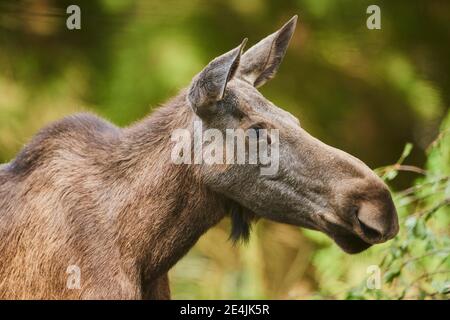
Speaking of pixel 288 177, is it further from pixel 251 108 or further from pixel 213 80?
pixel 213 80

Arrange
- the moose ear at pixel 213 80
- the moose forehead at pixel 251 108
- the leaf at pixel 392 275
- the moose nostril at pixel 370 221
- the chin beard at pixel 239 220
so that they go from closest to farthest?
the moose nostril at pixel 370 221
the moose ear at pixel 213 80
the moose forehead at pixel 251 108
the chin beard at pixel 239 220
the leaf at pixel 392 275

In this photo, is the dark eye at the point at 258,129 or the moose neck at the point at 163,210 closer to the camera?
the dark eye at the point at 258,129

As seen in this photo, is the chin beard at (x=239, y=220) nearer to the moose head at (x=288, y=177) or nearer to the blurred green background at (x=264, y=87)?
the moose head at (x=288, y=177)

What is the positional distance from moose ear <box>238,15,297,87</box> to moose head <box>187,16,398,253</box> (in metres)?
0.29

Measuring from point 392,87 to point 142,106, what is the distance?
321cm

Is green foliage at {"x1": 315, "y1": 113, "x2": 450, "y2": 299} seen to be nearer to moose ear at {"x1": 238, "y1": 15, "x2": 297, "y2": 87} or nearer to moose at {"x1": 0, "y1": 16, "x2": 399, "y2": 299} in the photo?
moose ear at {"x1": 238, "y1": 15, "x2": 297, "y2": 87}

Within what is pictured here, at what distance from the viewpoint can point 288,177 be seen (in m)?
5.07

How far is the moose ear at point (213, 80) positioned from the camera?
489 cm

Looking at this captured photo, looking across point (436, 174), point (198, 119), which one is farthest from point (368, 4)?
point (198, 119)

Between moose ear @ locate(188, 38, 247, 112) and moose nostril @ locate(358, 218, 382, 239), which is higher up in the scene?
moose ear @ locate(188, 38, 247, 112)

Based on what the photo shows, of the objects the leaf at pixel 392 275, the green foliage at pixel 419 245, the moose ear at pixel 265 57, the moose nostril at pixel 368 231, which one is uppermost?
the moose ear at pixel 265 57

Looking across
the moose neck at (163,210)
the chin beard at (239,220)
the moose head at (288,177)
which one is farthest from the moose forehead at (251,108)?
the chin beard at (239,220)

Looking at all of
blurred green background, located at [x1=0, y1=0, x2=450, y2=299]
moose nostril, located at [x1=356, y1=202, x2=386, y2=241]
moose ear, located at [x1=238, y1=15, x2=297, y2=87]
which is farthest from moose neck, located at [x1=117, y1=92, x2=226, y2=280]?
blurred green background, located at [x1=0, y1=0, x2=450, y2=299]

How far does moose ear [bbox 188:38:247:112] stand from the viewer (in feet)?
16.0
